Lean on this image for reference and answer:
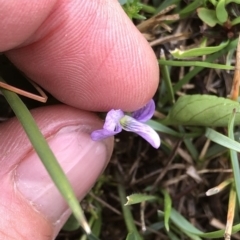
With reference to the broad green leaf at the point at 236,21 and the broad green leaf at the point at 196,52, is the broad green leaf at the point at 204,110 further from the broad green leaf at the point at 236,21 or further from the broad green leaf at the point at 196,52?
the broad green leaf at the point at 236,21

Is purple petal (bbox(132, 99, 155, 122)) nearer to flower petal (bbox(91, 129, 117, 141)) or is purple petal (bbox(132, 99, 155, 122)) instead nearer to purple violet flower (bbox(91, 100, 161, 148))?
purple violet flower (bbox(91, 100, 161, 148))

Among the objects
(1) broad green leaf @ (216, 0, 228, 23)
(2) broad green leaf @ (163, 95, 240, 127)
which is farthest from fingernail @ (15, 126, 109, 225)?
(1) broad green leaf @ (216, 0, 228, 23)

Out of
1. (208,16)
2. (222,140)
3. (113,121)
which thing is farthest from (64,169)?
(208,16)

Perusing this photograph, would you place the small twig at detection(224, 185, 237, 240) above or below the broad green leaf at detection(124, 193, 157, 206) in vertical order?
below

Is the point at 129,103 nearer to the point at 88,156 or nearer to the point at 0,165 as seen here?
the point at 88,156

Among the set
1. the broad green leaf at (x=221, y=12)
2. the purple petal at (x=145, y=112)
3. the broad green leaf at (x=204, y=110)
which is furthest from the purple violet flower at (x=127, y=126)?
the broad green leaf at (x=221, y=12)

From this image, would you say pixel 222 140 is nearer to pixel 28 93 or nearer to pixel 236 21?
pixel 236 21
